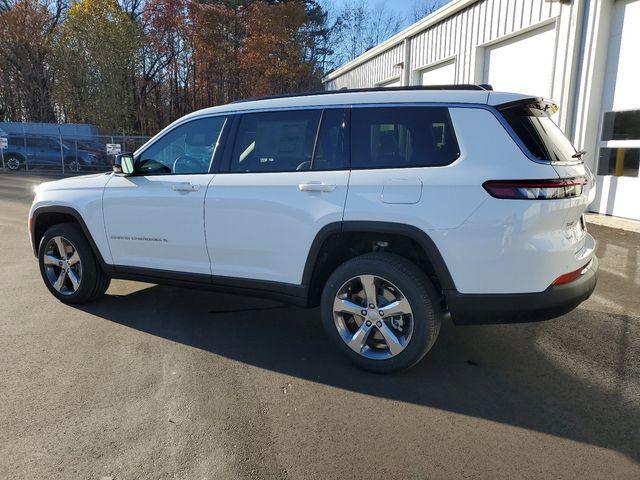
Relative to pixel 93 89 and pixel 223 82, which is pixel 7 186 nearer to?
pixel 93 89

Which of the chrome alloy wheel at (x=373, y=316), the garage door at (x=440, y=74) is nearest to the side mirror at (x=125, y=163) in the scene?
the chrome alloy wheel at (x=373, y=316)

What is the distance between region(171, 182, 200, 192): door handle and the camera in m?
4.09

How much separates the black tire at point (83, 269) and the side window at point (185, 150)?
1.01m

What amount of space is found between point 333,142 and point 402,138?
519mm

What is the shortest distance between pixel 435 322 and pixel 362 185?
1.05 meters

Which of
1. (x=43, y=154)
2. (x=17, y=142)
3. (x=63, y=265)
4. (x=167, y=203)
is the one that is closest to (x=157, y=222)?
(x=167, y=203)

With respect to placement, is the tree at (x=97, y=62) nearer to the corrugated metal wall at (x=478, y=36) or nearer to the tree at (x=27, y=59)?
the tree at (x=27, y=59)

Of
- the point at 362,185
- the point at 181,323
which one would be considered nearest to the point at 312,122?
the point at 362,185

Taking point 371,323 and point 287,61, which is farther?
point 287,61

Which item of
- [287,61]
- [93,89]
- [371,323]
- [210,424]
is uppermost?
[287,61]

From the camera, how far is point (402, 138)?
3.45m

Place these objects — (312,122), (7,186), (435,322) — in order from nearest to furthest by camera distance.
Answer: (435,322) → (312,122) → (7,186)

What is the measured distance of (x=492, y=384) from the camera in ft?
11.2

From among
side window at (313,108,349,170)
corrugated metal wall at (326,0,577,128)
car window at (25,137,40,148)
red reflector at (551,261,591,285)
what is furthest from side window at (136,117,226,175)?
car window at (25,137,40,148)
